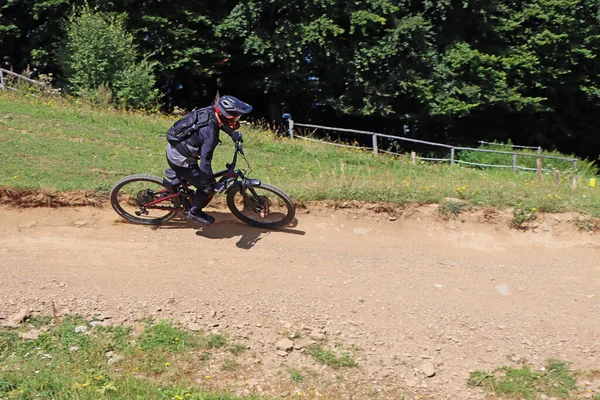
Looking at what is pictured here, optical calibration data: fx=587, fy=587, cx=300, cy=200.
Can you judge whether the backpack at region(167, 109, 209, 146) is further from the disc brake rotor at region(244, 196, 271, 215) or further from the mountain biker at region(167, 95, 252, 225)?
the disc brake rotor at region(244, 196, 271, 215)

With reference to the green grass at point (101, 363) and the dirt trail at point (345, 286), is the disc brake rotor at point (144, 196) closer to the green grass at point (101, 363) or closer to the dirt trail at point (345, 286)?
the dirt trail at point (345, 286)

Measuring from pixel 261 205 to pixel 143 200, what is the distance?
1.65 metres

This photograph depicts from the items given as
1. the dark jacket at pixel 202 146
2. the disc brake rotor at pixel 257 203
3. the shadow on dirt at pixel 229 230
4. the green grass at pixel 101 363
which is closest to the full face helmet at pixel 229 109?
the dark jacket at pixel 202 146

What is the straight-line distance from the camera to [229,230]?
332 inches

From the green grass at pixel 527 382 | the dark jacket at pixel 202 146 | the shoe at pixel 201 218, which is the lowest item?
the green grass at pixel 527 382

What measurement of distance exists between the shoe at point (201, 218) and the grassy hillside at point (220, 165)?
68.0 inches

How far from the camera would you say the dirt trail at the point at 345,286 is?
631 centimetres

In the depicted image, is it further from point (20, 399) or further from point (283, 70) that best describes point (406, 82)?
point (20, 399)

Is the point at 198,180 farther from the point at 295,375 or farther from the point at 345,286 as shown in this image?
the point at 295,375

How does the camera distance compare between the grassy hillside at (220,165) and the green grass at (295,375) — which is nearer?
the green grass at (295,375)

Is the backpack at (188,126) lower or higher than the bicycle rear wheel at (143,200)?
higher

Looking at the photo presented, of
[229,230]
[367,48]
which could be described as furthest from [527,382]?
[367,48]

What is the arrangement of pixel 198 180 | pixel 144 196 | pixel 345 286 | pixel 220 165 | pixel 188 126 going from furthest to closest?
pixel 220 165, pixel 144 196, pixel 198 180, pixel 188 126, pixel 345 286

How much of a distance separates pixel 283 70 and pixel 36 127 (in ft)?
44.9
